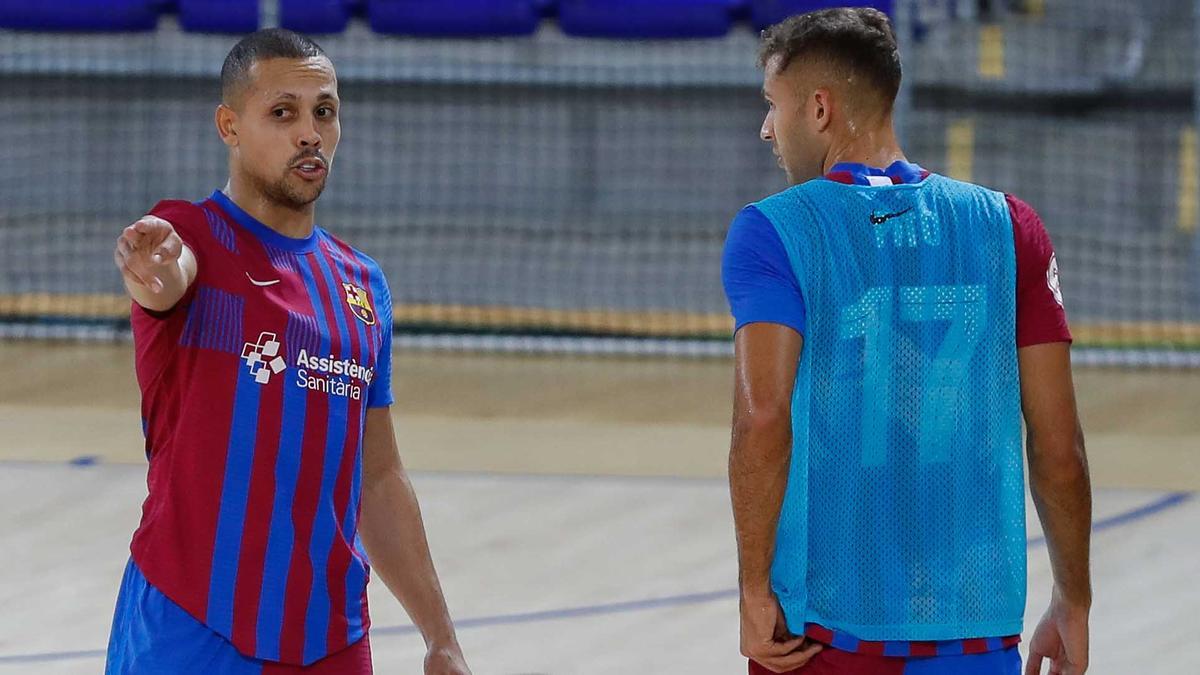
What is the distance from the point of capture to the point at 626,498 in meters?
6.37

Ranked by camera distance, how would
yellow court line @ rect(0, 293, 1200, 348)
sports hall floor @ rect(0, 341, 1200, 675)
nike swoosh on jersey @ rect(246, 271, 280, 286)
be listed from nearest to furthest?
nike swoosh on jersey @ rect(246, 271, 280, 286), sports hall floor @ rect(0, 341, 1200, 675), yellow court line @ rect(0, 293, 1200, 348)

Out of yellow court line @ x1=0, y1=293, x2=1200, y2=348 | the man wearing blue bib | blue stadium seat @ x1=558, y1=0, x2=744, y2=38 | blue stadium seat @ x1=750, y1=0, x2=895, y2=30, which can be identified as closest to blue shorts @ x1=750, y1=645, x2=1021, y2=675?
the man wearing blue bib

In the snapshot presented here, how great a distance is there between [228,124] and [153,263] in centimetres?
45

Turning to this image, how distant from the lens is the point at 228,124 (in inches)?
114

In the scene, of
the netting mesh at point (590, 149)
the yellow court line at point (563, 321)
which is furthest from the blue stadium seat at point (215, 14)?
the yellow court line at point (563, 321)

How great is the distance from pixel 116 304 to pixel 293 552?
7.33m

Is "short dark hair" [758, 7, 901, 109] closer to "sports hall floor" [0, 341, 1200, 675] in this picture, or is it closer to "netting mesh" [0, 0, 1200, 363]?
"sports hall floor" [0, 341, 1200, 675]

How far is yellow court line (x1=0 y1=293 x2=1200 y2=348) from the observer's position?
9.27 m

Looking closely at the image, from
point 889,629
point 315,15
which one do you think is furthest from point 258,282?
point 315,15

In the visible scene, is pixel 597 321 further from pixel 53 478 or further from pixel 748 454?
pixel 748 454

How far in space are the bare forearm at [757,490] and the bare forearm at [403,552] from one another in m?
0.68

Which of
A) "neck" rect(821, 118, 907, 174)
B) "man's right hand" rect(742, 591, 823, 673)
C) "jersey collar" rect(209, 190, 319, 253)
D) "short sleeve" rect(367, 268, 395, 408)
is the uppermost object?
"neck" rect(821, 118, 907, 174)

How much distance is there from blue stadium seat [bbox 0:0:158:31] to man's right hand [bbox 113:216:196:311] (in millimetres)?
8791

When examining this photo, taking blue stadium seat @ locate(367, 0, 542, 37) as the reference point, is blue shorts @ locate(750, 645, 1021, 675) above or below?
below
